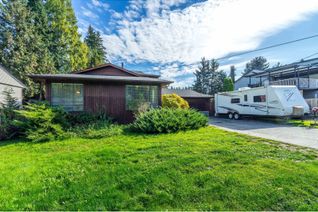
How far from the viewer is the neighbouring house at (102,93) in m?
10.1

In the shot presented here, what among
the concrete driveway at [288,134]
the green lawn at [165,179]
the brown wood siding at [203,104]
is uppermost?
the brown wood siding at [203,104]

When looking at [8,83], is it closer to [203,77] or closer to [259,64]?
[203,77]

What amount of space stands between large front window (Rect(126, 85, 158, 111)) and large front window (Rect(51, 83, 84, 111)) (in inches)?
108

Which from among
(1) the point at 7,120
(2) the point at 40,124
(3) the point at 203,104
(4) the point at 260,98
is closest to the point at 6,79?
(1) the point at 7,120

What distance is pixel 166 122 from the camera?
8203 mm

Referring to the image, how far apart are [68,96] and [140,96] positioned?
13.6ft

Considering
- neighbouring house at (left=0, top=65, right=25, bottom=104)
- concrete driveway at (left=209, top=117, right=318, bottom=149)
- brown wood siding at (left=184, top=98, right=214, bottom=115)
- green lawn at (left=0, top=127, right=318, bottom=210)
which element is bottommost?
green lawn at (left=0, top=127, right=318, bottom=210)

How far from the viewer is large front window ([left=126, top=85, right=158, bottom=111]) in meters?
11.3

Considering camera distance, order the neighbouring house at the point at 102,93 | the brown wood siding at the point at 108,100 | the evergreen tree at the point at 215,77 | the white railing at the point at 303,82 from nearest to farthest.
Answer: the neighbouring house at the point at 102,93 → the brown wood siding at the point at 108,100 → the white railing at the point at 303,82 → the evergreen tree at the point at 215,77

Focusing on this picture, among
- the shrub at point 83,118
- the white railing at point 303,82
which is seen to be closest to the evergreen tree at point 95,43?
the shrub at point 83,118

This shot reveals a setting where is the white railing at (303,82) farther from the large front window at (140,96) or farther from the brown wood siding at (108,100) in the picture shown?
the brown wood siding at (108,100)

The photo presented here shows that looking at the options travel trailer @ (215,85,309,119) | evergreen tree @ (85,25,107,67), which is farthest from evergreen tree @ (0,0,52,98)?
travel trailer @ (215,85,309,119)

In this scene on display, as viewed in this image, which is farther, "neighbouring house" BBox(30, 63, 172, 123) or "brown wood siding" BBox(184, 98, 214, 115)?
"brown wood siding" BBox(184, 98, 214, 115)

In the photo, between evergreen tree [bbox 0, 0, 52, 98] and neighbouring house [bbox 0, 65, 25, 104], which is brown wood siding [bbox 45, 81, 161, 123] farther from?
evergreen tree [bbox 0, 0, 52, 98]
